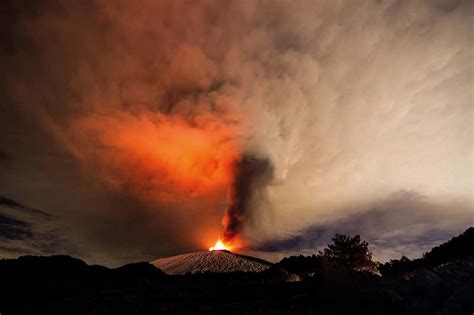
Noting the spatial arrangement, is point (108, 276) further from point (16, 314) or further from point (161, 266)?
point (16, 314)

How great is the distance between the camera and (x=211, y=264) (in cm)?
10131

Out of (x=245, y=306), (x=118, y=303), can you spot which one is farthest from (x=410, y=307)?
(x=118, y=303)

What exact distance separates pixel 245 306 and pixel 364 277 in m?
13.5

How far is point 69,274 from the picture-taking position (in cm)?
8275

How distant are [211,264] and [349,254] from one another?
157ft

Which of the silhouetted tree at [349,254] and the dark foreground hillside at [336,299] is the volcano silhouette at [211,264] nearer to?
the silhouetted tree at [349,254]

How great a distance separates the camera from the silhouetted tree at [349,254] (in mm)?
66938

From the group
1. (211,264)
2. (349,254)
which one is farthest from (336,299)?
(211,264)

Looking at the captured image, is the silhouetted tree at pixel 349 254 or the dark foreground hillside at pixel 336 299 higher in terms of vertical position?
the silhouetted tree at pixel 349 254

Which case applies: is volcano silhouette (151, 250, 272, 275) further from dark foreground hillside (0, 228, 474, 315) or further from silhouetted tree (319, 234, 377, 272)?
dark foreground hillside (0, 228, 474, 315)

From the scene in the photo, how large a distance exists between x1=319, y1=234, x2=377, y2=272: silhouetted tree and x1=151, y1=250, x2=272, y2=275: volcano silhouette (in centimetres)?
3274

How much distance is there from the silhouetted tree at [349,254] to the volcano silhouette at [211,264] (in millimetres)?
32743

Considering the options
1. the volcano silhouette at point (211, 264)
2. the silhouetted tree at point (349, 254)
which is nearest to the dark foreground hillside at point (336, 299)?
the silhouetted tree at point (349, 254)

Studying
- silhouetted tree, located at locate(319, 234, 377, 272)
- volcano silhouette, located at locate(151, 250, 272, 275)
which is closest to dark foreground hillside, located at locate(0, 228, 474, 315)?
silhouetted tree, located at locate(319, 234, 377, 272)
